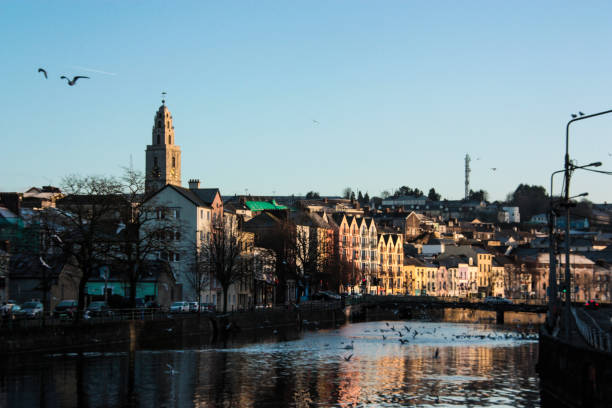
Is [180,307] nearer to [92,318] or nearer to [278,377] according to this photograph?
[92,318]

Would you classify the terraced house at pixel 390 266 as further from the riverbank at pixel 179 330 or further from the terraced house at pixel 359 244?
the riverbank at pixel 179 330

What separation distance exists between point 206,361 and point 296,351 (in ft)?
38.0

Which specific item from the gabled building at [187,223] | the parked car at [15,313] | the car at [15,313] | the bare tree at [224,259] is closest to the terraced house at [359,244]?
the gabled building at [187,223]

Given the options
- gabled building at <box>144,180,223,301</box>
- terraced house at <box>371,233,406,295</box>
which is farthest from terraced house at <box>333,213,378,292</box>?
gabled building at <box>144,180,223,301</box>

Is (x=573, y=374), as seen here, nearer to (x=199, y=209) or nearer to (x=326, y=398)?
(x=326, y=398)

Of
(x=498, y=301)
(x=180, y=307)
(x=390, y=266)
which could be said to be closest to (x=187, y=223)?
(x=180, y=307)

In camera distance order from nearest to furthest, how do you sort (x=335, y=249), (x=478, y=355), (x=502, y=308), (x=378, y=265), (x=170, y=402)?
(x=170, y=402)
(x=478, y=355)
(x=502, y=308)
(x=335, y=249)
(x=378, y=265)

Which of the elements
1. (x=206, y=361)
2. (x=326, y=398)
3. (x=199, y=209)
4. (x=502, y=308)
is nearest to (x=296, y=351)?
(x=206, y=361)

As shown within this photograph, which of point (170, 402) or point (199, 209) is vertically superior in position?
point (199, 209)

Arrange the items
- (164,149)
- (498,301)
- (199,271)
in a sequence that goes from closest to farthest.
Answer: (199,271)
(498,301)
(164,149)

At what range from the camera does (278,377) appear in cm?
5641

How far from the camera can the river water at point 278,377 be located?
4728 cm

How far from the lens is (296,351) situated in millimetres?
73625

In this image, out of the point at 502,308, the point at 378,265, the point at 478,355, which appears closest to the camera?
the point at 478,355
